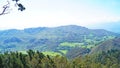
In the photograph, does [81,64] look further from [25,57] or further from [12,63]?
[12,63]

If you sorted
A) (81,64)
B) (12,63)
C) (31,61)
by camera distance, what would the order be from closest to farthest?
1. (12,63)
2. (31,61)
3. (81,64)

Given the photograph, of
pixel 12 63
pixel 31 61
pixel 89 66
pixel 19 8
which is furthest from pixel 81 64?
pixel 19 8

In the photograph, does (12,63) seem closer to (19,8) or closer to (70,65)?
(70,65)

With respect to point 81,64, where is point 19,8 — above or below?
above

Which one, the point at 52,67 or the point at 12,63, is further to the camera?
the point at 52,67

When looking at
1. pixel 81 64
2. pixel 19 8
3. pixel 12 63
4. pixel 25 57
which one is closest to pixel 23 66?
pixel 12 63

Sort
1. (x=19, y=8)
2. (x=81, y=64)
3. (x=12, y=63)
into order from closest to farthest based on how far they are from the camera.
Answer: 1. (x=19, y=8)
2. (x=12, y=63)
3. (x=81, y=64)

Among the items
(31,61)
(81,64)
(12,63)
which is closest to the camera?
(12,63)

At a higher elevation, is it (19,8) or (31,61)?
(19,8)

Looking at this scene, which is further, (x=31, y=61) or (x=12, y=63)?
(x=31, y=61)
